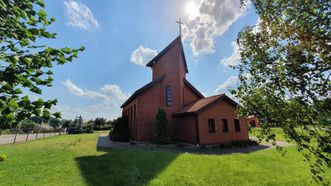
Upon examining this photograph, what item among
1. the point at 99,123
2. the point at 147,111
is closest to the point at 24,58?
the point at 147,111

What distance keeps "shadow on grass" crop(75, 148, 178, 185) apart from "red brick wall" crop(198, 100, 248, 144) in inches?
245

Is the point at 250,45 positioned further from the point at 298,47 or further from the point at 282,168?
the point at 282,168

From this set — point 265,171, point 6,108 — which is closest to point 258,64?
point 6,108

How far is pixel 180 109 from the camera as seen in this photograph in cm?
1852

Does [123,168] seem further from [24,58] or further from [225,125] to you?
[225,125]

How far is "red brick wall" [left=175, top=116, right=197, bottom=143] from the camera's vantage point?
1539 centimetres

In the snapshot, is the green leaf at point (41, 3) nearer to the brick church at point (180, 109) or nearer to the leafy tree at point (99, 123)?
the brick church at point (180, 109)

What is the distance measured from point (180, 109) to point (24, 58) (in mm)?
17167

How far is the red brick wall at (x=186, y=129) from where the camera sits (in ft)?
50.5

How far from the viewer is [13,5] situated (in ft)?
6.16

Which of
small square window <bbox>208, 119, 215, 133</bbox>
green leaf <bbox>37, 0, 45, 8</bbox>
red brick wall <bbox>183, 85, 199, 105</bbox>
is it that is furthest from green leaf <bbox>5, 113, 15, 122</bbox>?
red brick wall <bbox>183, 85, 199, 105</bbox>

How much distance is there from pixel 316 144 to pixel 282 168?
6523 mm

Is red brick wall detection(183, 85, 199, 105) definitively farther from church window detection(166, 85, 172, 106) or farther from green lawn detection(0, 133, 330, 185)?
green lawn detection(0, 133, 330, 185)

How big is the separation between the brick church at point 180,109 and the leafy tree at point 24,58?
44.1ft
